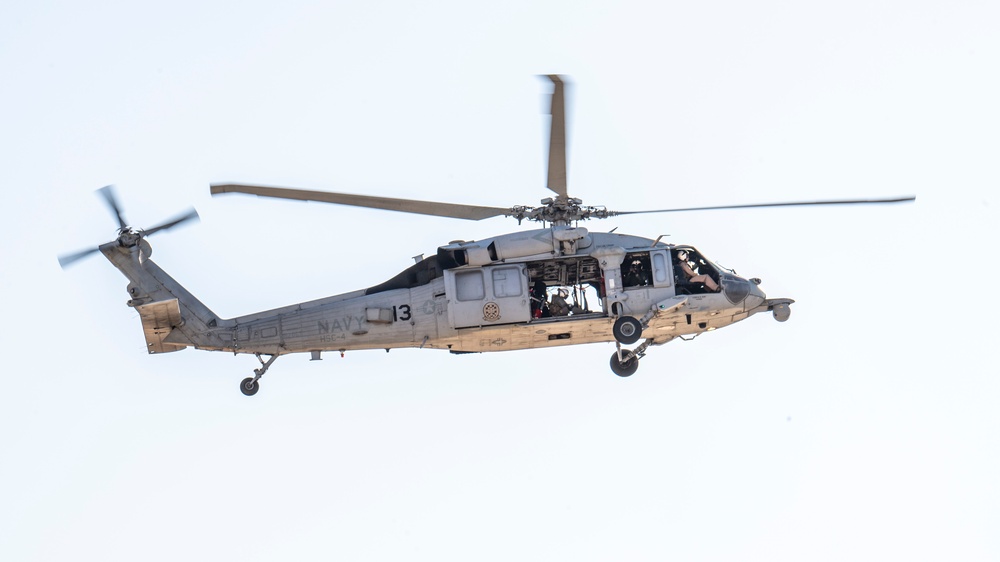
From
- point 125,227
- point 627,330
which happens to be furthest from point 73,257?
point 627,330

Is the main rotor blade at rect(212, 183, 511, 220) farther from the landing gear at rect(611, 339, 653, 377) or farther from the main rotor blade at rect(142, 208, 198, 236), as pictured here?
the landing gear at rect(611, 339, 653, 377)

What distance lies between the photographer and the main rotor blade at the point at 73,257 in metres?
19.7

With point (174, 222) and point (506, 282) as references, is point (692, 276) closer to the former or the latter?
point (506, 282)

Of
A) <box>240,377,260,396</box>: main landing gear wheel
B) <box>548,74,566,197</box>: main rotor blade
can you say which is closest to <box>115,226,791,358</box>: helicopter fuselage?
<box>240,377,260,396</box>: main landing gear wheel

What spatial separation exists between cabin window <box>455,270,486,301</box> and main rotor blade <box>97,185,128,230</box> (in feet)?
17.7

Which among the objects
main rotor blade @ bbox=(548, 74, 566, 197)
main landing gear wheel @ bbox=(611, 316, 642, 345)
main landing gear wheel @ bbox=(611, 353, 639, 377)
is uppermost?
main rotor blade @ bbox=(548, 74, 566, 197)

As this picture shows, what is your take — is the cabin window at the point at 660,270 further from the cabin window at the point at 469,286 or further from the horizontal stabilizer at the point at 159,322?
the horizontal stabilizer at the point at 159,322

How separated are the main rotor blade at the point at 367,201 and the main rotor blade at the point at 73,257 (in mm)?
2544

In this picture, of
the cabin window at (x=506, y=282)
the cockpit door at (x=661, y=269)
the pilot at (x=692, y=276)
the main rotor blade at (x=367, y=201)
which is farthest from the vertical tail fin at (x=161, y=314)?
the pilot at (x=692, y=276)

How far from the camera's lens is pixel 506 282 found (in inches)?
792

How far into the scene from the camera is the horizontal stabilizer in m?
20.1

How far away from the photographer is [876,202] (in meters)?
19.2

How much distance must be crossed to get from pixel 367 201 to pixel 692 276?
5310mm

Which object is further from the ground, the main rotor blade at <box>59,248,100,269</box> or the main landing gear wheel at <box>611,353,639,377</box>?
the main rotor blade at <box>59,248,100,269</box>
